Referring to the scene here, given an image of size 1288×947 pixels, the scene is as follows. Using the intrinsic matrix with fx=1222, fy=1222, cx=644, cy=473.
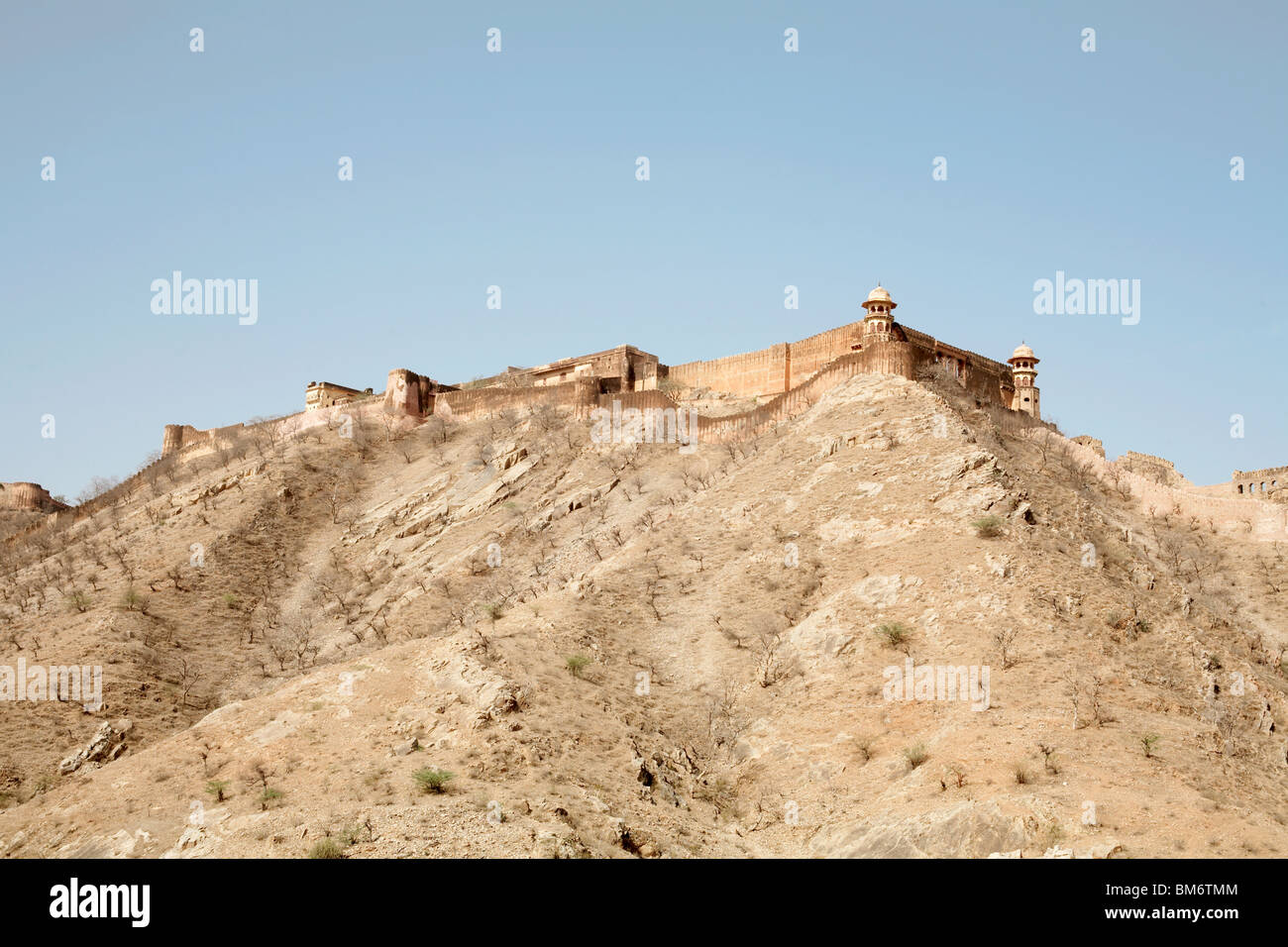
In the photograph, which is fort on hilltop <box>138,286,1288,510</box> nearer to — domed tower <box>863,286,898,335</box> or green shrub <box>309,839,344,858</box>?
domed tower <box>863,286,898,335</box>

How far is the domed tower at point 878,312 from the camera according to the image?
3484cm

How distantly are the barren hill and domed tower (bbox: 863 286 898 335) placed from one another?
174 inches

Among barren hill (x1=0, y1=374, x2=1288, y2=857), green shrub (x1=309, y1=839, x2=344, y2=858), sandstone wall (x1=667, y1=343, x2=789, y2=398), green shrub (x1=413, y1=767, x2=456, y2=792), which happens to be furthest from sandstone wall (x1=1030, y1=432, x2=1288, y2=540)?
green shrub (x1=309, y1=839, x2=344, y2=858)

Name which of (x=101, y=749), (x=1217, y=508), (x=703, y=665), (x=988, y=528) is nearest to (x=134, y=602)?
(x=101, y=749)

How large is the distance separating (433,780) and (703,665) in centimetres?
646

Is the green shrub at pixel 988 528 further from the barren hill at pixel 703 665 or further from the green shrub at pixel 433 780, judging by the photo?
the green shrub at pixel 433 780

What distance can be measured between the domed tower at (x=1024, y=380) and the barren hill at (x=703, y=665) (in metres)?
4.91

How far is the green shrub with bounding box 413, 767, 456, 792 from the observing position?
16094 millimetres

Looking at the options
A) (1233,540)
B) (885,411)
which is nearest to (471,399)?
(885,411)

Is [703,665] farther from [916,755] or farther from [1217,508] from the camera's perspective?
[1217,508]

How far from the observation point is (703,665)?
69.9 ft

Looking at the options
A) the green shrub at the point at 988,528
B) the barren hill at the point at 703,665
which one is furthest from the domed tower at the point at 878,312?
the green shrub at the point at 988,528
